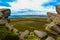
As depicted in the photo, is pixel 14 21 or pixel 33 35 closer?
pixel 33 35

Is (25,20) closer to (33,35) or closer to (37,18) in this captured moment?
(37,18)

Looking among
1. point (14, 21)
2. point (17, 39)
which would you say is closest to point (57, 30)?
point (17, 39)

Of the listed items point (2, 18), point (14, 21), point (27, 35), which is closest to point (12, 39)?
point (27, 35)

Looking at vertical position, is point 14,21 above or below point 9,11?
below

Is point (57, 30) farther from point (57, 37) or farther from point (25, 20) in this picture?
point (25, 20)

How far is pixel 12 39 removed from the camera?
2333 cm

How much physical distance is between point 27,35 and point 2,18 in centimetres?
664

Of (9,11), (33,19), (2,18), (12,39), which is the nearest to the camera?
(12,39)

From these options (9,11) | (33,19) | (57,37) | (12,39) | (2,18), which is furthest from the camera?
(33,19)

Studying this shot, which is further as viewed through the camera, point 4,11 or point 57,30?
point 4,11

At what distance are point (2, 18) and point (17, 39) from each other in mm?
9473

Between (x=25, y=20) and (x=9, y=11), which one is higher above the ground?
(x=9, y=11)

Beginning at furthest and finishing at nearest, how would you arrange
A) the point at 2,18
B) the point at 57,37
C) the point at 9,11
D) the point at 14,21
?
the point at 14,21 → the point at 9,11 → the point at 2,18 → the point at 57,37

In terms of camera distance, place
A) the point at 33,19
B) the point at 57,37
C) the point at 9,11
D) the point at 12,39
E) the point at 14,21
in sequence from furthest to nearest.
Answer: the point at 33,19, the point at 14,21, the point at 9,11, the point at 57,37, the point at 12,39
